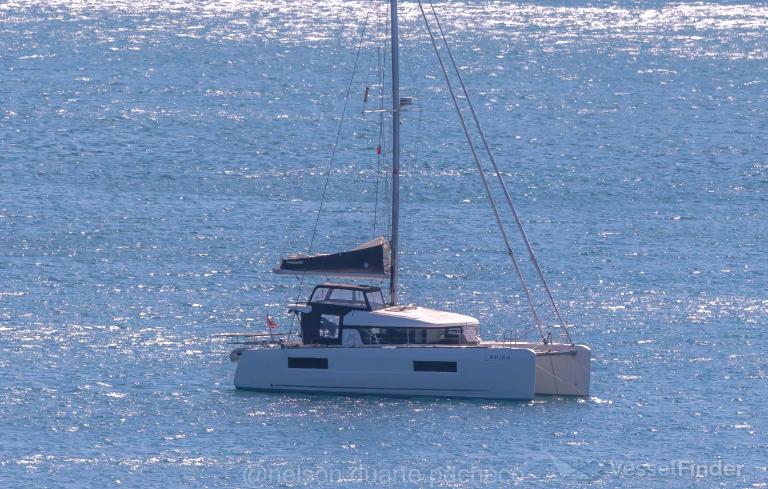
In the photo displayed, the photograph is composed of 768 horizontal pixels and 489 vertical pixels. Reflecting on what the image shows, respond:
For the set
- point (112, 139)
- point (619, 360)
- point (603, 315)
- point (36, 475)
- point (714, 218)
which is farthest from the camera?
point (112, 139)

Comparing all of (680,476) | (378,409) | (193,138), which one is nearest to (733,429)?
(680,476)

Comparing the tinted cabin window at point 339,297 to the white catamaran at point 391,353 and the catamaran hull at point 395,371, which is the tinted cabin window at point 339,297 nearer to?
the white catamaran at point 391,353

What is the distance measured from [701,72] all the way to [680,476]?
3514 inches

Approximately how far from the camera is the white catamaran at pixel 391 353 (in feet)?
169

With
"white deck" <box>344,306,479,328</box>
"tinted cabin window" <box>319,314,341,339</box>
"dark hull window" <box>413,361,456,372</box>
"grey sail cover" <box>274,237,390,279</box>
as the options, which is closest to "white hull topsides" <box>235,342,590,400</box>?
"dark hull window" <box>413,361,456,372</box>

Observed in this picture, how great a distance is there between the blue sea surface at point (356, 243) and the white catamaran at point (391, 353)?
596 millimetres

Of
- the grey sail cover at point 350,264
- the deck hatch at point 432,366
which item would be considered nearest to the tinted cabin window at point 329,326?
the grey sail cover at point 350,264

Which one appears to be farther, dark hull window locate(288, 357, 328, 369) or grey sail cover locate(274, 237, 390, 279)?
grey sail cover locate(274, 237, 390, 279)

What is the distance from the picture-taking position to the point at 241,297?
2520 inches

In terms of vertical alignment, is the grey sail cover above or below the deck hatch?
above

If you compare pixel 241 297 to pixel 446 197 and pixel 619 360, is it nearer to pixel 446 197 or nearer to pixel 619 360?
pixel 619 360

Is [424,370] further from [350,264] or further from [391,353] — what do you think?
[350,264]

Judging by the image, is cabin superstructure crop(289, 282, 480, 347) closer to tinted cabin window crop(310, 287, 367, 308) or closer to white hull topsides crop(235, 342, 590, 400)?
tinted cabin window crop(310, 287, 367, 308)

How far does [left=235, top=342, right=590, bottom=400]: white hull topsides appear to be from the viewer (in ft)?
169
